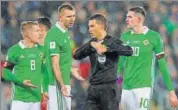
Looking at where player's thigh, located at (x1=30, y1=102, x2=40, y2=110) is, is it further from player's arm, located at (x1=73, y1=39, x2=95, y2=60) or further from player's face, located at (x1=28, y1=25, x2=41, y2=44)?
player's arm, located at (x1=73, y1=39, x2=95, y2=60)

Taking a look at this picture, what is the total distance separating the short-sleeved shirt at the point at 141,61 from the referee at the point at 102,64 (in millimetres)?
509

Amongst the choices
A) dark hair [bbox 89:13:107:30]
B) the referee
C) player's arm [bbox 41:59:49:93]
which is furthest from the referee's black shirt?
player's arm [bbox 41:59:49:93]

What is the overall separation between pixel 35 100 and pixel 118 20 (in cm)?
Result: 136

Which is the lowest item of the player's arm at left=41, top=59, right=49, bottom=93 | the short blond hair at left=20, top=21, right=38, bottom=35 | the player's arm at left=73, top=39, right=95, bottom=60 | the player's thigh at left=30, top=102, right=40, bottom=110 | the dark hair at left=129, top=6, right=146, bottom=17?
the player's thigh at left=30, top=102, right=40, bottom=110

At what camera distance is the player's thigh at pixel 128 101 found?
27.3ft

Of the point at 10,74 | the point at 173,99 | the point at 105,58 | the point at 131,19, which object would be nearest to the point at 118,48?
the point at 105,58

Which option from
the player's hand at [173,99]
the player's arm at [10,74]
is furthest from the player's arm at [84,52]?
the player's hand at [173,99]

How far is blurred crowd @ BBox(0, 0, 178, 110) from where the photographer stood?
28.5ft

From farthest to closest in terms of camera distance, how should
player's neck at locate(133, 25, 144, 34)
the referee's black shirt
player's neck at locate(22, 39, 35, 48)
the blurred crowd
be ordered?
the blurred crowd → player's neck at locate(22, 39, 35, 48) → player's neck at locate(133, 25, 144, 34) → the referee's black shirt

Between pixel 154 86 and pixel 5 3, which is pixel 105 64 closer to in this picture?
pixel 154 86

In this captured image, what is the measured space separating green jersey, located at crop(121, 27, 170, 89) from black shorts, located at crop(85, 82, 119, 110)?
654 mm

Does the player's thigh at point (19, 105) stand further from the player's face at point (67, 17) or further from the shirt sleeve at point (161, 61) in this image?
the shirt sleeve at point (161, 61)

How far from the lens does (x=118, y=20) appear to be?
28.7ft

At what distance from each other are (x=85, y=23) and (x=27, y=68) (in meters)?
0.87
